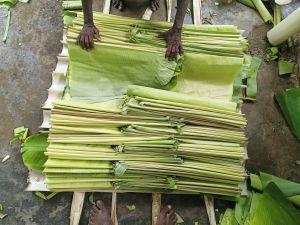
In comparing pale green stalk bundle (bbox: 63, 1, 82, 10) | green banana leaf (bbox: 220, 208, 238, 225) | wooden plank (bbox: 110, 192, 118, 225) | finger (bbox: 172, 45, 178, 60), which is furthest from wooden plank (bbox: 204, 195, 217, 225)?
pale green stalk bundle (bbox: 63, 1, 82, 10)

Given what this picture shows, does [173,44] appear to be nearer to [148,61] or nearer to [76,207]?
[148,61]

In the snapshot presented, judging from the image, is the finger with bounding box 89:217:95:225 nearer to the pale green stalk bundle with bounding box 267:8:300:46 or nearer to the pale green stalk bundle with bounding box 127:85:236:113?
the pale green stalk bundle with bounding box 127:85:236:113

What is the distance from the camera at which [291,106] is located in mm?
3133

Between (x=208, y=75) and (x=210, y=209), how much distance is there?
0.93m

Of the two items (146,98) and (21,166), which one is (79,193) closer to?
(21,166)

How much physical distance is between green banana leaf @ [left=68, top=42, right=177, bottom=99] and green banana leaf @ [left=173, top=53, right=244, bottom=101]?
0.40ft

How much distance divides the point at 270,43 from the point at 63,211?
85.4 inches

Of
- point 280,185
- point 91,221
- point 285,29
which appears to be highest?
point 285,29

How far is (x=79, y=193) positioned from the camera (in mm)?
2760

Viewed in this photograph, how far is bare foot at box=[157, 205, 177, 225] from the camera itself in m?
2.76

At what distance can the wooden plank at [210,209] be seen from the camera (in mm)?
2848

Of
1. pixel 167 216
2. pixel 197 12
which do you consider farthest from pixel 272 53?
pixel 167 216

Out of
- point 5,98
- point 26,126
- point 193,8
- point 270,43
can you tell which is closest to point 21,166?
point 26,126

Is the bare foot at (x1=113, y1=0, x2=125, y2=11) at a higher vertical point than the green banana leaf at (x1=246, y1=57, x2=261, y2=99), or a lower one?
higher
